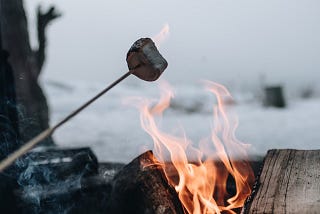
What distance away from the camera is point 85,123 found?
989 centimetres

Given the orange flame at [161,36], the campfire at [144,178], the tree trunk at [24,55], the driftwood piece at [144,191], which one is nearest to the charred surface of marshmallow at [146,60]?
the campfire at [144,178]

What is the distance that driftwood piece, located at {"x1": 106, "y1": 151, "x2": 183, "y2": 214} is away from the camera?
Answer: 3018 mm

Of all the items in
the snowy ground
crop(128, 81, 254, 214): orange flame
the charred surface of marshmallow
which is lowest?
the snowy ground

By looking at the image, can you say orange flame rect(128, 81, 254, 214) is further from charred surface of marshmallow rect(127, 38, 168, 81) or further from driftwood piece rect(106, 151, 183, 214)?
charred surface of marshmallow rect(127, 38, 168, 81)

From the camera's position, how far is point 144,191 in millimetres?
3078

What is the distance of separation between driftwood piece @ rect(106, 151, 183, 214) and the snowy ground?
2727 mm

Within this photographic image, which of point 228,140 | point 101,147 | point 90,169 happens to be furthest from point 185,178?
point 101,147

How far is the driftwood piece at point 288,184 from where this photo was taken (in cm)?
253

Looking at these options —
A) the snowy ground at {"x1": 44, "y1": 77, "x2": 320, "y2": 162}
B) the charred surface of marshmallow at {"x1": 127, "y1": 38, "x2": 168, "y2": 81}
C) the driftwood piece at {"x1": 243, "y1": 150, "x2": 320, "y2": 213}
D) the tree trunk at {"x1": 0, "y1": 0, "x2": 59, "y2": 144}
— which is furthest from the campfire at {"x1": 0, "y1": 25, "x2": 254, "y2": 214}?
the tree trunk at {"x1": 0, "y1": 0, "x2": 59, "y2": 144}

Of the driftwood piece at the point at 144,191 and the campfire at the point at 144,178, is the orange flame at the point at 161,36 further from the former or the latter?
the driftwood piece at the point at 144,191

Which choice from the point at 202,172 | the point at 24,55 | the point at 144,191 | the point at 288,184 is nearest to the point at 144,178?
the point at 144,191

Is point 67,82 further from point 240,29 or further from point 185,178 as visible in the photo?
point 185,178

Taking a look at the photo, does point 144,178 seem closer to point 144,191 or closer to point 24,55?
point 144,191

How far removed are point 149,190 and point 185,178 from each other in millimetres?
361
